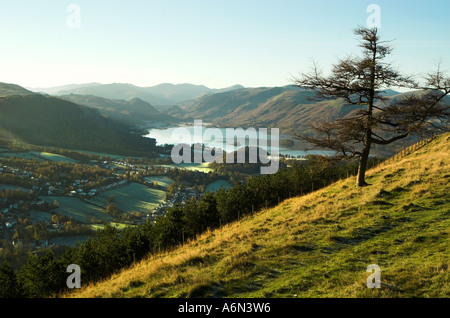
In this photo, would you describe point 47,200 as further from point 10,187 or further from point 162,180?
point 162,180

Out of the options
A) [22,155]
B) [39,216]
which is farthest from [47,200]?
[22,155]

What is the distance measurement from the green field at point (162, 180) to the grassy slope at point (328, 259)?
154895 mm

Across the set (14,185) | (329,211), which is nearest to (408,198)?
(329,211)

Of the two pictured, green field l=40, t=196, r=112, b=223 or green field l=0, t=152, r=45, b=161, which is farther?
green field l=0, t=152, r=45, b=161

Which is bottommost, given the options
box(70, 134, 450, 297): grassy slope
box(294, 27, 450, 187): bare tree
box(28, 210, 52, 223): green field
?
box(28, 210, 52, 223): green field

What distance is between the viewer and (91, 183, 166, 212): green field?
439 ft

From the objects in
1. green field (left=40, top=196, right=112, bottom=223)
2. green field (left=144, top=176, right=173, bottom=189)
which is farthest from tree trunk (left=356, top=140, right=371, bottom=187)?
green field (left=144, top=176, right=173, bottom=189)

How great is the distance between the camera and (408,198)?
18.0 metres

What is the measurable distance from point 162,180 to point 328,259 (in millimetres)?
174111

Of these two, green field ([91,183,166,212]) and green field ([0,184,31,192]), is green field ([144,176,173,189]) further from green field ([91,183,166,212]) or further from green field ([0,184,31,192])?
green field ([0,184,31,192])

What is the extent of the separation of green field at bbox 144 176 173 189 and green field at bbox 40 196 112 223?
44.8 m
